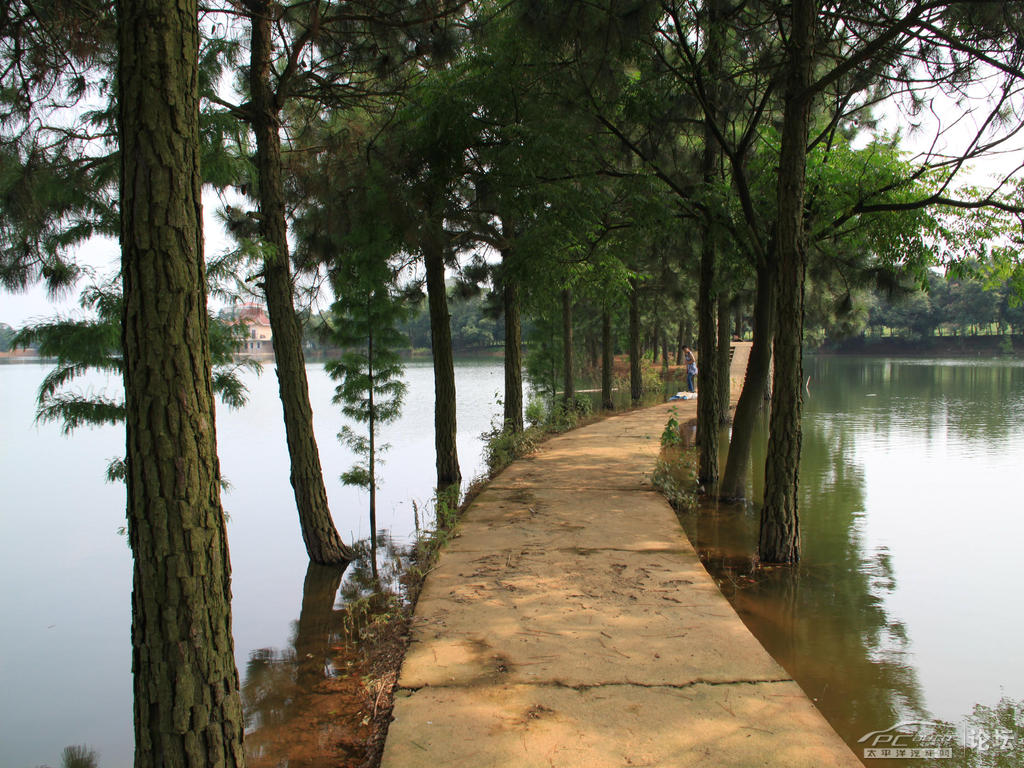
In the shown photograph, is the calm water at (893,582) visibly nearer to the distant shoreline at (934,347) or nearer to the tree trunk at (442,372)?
the tree trunk at (442,372)

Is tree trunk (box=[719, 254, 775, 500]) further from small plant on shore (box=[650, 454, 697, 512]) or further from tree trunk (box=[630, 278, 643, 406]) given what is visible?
tree trunk (box=[630, 278, 643, 406])

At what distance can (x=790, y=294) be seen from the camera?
6387mm

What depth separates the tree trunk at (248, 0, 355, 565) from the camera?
7219mm

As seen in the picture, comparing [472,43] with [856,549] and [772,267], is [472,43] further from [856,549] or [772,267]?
[856,549]

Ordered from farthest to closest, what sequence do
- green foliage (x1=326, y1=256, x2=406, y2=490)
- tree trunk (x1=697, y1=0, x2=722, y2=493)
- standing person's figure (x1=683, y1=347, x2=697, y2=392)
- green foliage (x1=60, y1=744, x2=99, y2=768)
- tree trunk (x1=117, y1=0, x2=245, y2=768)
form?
standing person's figure (x1=683, y1=347, x2=697, y2=392)
tree trunk (x1=697, y1=0, x2=722, y2=493)
green foliage (x1=326, y1=256, x2=406, y2=490)
green foliage (x1=60, y1=744, x2=99, y2=768)
tree trunk (x1=117, y1=0, x2=245, y2=768)

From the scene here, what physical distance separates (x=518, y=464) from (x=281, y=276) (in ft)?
15.3

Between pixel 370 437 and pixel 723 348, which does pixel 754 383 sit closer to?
pixel 370 437

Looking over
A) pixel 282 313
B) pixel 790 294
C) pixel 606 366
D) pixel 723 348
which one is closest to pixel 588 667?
pixel 790 294

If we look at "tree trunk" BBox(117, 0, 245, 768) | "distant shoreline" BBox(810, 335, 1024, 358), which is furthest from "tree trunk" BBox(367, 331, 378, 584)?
"distant shoreline" BBox(810, 335, 1024, 358)

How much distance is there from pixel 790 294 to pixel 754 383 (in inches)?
100

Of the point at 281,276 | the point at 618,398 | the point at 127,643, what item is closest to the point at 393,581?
the point at 127,643

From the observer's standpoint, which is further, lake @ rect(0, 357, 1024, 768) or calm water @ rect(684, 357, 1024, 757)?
lake @ rect(0, 357, 1024, 768)

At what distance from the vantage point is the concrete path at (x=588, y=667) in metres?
3.00

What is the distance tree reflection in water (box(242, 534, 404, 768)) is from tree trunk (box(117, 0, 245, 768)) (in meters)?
1.23
